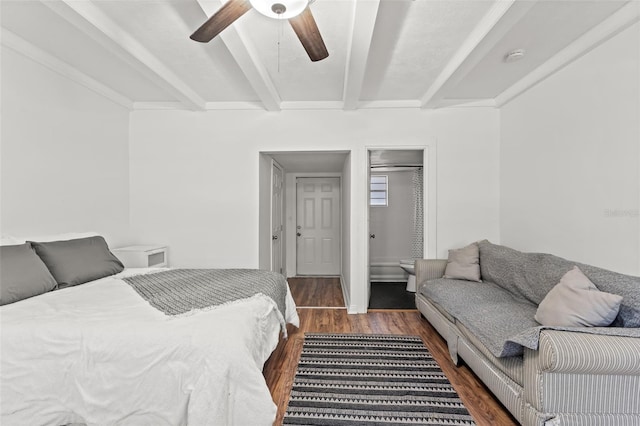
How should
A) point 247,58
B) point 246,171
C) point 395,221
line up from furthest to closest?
point 395,221 < point 246,171 < point 247,58

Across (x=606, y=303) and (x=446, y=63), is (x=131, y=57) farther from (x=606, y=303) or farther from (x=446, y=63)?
(x=606, y=303)

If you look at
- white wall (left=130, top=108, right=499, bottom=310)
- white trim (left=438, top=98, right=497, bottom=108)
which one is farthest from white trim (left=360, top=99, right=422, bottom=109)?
white trim (left=438, top=98, right=497, bottom=108)

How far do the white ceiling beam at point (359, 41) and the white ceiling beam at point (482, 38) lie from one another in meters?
0.79

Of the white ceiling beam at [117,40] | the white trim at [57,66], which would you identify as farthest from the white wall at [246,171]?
the white ceiling beam at [117,40]

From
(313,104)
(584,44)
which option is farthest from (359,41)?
(584,44)

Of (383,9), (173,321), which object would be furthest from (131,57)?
(173,321)

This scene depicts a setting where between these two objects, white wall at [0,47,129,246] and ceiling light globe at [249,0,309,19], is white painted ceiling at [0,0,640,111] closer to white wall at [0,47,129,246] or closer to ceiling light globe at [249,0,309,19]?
white wall at [0,47,129,246]

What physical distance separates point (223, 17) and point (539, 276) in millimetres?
2810

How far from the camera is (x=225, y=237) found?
3758 millimetres

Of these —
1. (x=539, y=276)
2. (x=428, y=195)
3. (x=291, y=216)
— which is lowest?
(x=539, y=276)

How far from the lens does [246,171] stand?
3.74m

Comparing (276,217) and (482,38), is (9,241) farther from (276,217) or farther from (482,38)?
(482,38)

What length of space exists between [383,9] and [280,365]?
8.90 ft

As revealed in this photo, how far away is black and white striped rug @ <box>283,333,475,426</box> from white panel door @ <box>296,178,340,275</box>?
10.3ft
